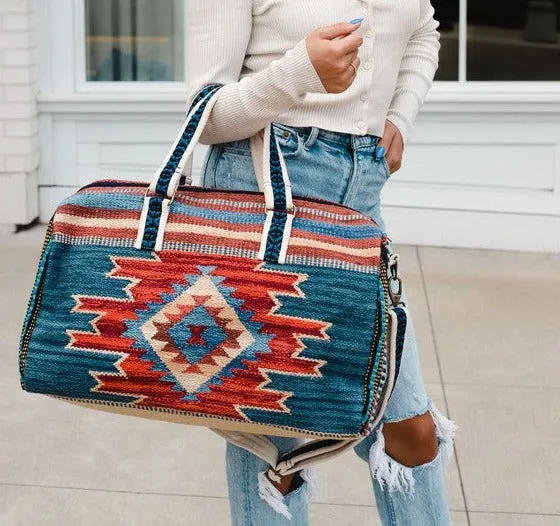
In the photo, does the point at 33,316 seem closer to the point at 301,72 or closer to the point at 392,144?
the point at 301,72

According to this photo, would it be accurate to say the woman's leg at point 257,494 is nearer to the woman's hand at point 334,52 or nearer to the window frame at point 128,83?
the woman's hand at point 334,52

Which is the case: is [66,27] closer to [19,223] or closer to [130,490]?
[19,223]

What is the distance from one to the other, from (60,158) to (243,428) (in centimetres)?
444

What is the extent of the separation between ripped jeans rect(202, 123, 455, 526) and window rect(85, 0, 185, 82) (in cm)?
415

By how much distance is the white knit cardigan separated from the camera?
2.04 m

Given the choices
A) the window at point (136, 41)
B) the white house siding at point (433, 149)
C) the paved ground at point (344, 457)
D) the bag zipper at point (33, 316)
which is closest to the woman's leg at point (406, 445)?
the bag zipper at point (33, 316)

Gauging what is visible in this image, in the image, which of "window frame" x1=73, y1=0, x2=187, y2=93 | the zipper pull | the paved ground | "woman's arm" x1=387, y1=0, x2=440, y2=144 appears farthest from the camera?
"window frame" x1=73, y1=0, x2=187, y2=93

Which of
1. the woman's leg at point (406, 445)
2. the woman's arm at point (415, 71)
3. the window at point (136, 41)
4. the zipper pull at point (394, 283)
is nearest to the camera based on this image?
the zipper pull at point (394, 283)

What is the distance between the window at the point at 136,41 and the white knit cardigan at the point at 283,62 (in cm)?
418

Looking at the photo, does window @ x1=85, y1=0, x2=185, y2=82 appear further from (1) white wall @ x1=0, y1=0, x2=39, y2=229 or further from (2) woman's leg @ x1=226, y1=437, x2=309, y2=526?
(2) woman's leg @ x1=226, y1=437, x2=309, y2=526

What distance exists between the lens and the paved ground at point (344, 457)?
3322 millimetres

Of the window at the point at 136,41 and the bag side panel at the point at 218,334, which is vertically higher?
the window at the point at 136,41

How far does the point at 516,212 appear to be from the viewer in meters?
5.92

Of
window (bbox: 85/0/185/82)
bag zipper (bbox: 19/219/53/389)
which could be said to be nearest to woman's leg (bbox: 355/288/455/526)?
bag zipper (bbox: 19/219/53/389)
